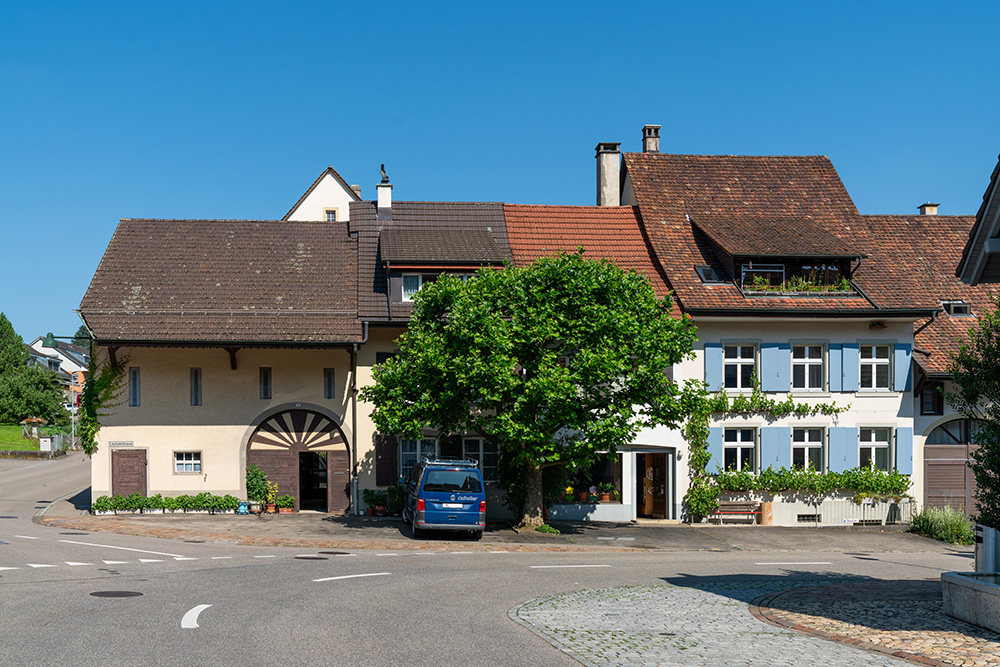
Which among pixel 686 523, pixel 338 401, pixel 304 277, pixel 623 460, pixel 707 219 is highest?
pixel 707 219

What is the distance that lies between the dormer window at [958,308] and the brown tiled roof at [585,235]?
10.0 meters

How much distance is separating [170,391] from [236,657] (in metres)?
20.7

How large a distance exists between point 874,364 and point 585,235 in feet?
33.6

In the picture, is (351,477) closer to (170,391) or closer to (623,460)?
(170,391)

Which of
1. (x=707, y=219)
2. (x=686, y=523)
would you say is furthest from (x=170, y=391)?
(x=707, y=219)

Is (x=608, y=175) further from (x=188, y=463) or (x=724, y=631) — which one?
(x=724, y=631)

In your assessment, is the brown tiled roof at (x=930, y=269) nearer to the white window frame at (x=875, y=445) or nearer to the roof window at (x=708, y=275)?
the white window frame at (x=875, y=445)

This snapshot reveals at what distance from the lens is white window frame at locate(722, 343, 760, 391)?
30578 millimetres

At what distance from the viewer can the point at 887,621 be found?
13.7m

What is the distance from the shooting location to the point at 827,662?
431 inches

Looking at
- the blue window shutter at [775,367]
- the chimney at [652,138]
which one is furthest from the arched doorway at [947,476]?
the chimney at [652,138]

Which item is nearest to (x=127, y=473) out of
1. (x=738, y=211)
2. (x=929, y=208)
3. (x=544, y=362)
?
(x=544, y=362)

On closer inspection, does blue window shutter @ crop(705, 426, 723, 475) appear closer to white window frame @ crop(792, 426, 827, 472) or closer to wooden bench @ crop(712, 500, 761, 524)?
wooden bench @ crop(712, 500, 761, 524)

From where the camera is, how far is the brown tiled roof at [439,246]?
98.5ft
